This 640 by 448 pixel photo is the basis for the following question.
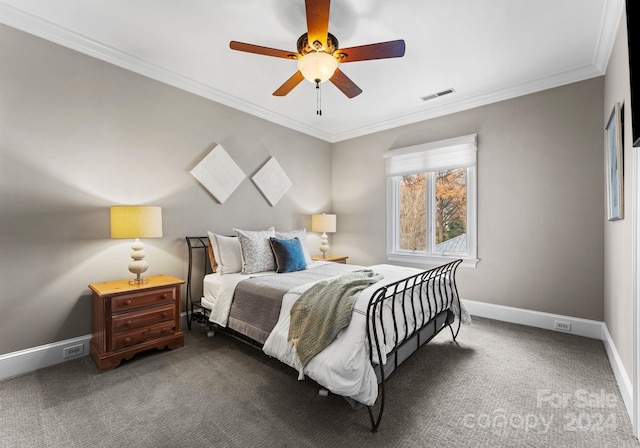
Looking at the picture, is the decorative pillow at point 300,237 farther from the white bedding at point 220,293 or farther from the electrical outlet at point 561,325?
the electrical outlet at point 561,325

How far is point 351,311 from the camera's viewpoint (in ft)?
6.16

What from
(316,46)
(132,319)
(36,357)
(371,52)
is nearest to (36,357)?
(36,357)

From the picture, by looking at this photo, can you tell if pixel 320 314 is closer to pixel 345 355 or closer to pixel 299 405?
pixel 345 355

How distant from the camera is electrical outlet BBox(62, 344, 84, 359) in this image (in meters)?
2.59

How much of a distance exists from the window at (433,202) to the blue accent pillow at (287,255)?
1.86 metres

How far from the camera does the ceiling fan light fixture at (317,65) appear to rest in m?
2.13

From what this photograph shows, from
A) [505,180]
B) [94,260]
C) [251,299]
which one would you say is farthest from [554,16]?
[94,260]

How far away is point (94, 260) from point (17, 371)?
99 centimetres

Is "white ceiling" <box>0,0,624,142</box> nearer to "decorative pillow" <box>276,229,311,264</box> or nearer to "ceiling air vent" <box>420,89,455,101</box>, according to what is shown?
"ceiling air vent" <box>420,89,455,101</box>

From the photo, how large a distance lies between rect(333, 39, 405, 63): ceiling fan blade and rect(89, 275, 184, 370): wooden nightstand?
2.52m

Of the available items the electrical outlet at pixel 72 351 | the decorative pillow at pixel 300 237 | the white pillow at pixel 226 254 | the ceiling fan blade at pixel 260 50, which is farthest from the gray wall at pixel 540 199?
the electrical outlet at pixel 72 351

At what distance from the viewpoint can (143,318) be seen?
2637 mm

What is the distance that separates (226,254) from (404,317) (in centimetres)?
207

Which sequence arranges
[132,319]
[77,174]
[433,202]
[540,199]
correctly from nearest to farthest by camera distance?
1. [132,319]
2. [77,174]
3. [540,199]
4. [433,202]
